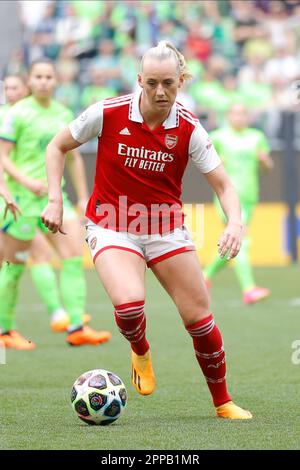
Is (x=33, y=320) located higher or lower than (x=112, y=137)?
lower

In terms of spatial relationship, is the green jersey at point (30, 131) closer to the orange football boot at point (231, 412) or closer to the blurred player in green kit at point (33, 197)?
the blurred player in green kit at point (33, 197)

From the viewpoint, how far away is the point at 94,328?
34.9 feet

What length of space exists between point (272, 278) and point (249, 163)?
96.8 inches

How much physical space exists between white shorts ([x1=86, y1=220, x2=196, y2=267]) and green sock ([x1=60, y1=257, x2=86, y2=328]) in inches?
130

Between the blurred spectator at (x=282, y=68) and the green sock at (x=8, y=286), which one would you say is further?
the blurred spectator at (x=282, y=68)

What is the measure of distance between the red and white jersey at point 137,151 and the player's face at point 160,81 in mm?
210

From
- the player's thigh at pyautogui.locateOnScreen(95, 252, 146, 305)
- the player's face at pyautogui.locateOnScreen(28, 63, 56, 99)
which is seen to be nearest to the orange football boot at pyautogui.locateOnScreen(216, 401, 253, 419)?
the player's thigh at pyautogui.locateOnScreen(95, 252, 146, 305)

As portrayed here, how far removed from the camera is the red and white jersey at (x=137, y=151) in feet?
19.2

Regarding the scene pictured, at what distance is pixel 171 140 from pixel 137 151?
0.64ft

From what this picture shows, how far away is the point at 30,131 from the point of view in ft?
29.8

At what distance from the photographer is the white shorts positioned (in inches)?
234

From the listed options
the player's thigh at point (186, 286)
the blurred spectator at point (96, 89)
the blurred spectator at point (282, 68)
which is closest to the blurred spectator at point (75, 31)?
the blurred spectator at point (96, 89)
